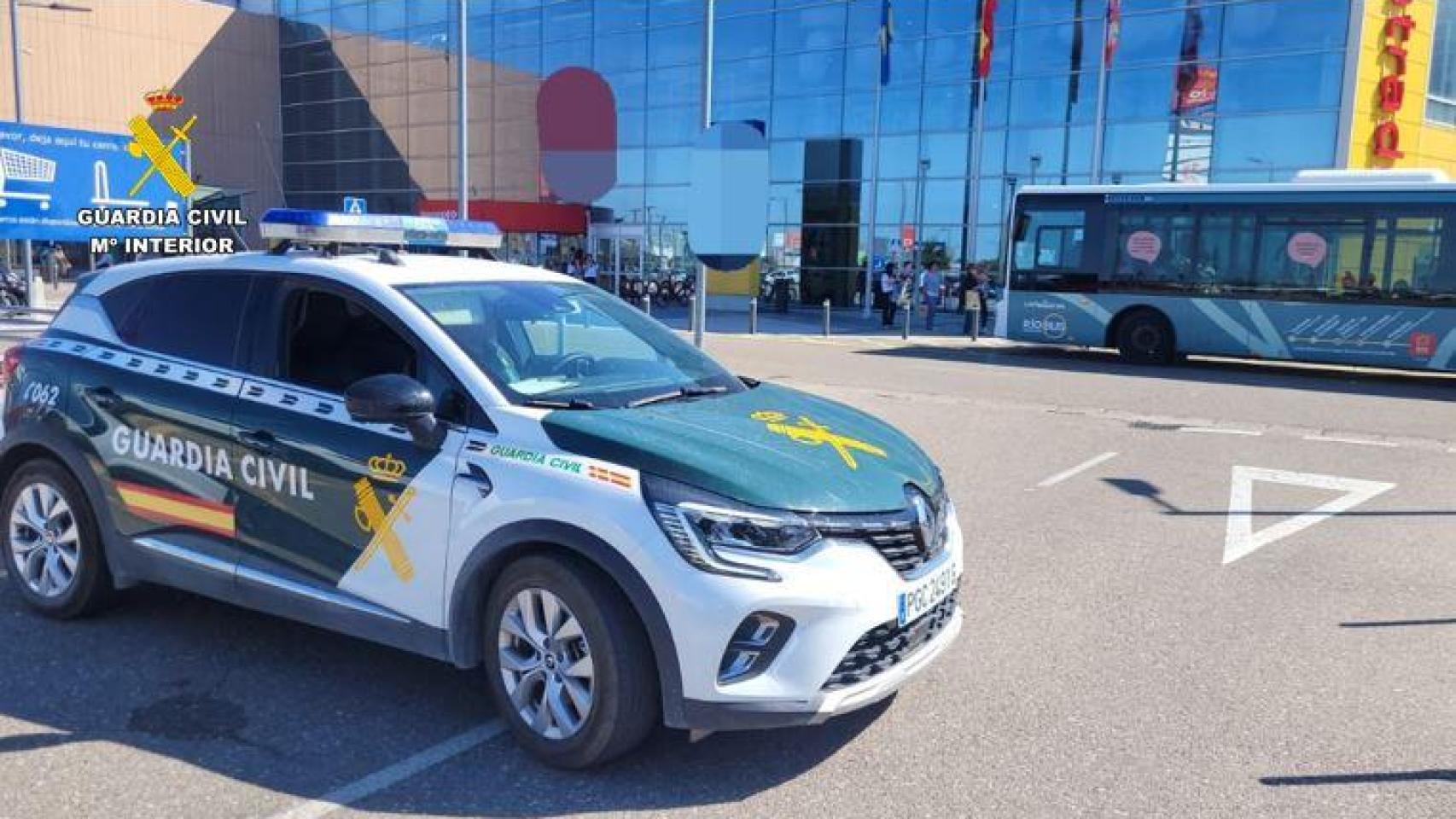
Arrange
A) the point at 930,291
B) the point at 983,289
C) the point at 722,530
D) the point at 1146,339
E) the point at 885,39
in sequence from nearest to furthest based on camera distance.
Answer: the point at 722,530, the point at 1146,339, the point at 930,291, the point at 983,289, the point at 885,39

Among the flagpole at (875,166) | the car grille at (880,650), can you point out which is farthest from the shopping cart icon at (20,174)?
the flagpole at (875,166)

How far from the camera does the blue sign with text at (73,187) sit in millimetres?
18156

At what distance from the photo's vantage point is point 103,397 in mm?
4789

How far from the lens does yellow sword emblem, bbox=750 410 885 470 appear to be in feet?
13.2

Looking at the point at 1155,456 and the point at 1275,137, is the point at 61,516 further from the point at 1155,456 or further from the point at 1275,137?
the point at 1275,137

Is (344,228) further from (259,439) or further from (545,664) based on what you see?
(545,664)

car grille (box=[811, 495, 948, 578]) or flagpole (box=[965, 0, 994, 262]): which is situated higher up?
flagpole (box=[965, 0, 994, 262])

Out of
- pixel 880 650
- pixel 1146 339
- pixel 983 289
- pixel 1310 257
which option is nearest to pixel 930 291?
pixel 983 289

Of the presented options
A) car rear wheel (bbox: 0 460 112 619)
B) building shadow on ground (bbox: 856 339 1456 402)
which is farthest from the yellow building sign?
car rear wheel (bbox: 0 460 112 619)

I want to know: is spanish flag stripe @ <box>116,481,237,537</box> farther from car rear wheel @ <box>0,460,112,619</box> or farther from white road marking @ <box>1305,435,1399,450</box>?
white road marking @ <box>1305,435,1399,450</box>

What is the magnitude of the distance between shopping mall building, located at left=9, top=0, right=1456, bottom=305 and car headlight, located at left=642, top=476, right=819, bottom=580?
19.4 meters

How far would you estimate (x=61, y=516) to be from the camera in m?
4.95

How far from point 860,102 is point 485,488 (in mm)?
32582

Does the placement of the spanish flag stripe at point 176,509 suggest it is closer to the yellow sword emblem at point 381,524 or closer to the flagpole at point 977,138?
the yellow sword emblem at point 381,524
